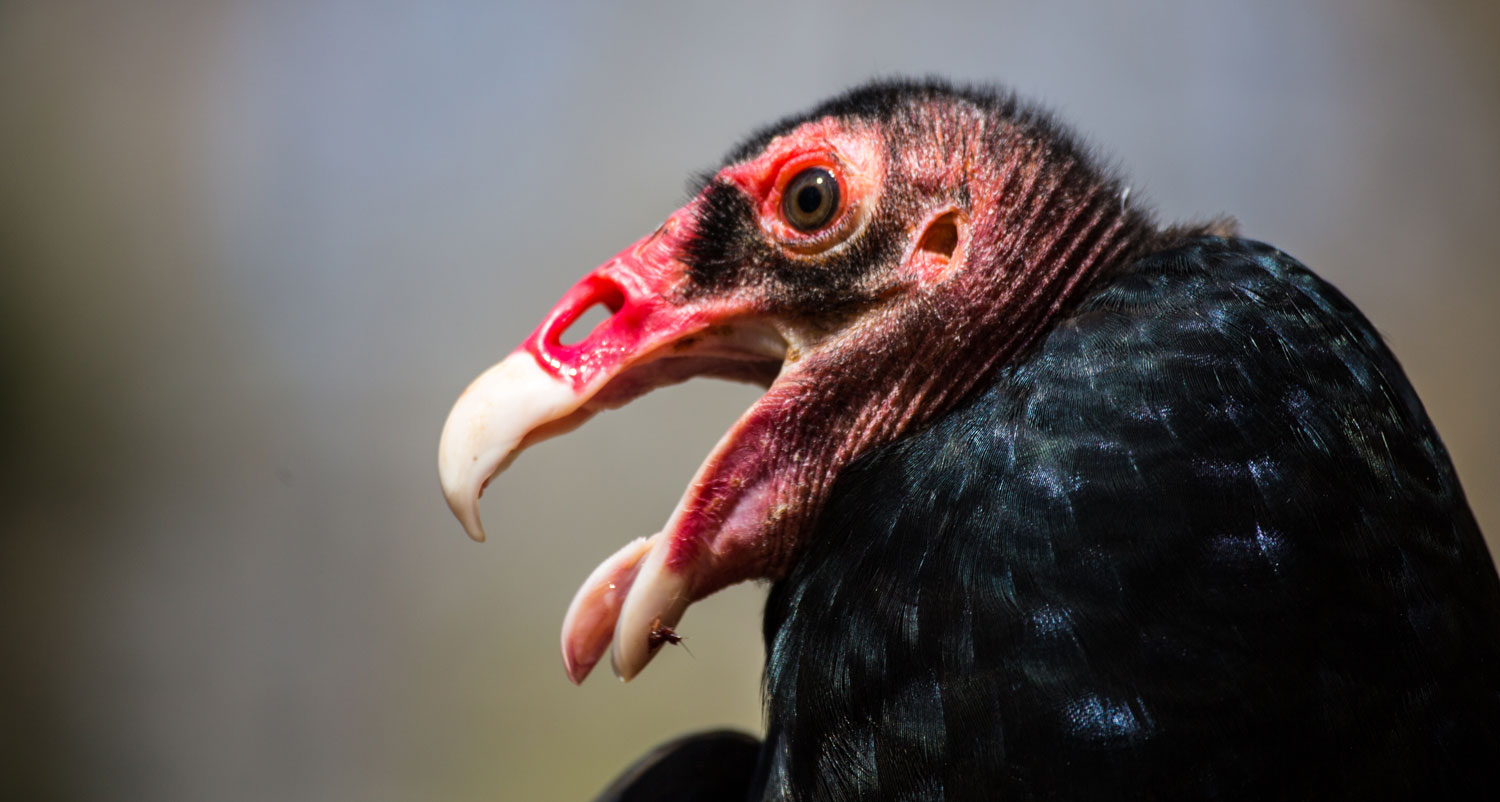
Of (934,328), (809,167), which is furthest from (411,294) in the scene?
(934,328)

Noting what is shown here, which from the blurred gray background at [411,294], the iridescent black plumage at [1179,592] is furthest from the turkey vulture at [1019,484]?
the blurred gray background at [411,294]

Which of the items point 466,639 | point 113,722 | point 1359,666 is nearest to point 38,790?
point 113,722

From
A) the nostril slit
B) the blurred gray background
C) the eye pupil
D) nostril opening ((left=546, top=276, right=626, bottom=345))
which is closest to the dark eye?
the eye pupil

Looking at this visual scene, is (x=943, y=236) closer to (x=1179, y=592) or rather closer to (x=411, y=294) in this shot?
(x=1179, y=592)

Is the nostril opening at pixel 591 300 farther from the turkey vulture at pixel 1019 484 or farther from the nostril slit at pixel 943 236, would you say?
the nostril slit at pixel 943 236

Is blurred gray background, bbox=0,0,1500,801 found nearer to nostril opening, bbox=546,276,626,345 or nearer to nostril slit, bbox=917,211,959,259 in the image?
nostril opening, bbox=546,276,626,345

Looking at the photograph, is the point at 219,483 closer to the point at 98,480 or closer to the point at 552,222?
the point at 98,480

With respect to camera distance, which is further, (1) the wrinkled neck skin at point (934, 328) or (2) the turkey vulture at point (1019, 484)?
(1) the wrinkled neck skin at point (934, 328)

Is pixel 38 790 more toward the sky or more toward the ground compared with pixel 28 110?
more toward the ground
